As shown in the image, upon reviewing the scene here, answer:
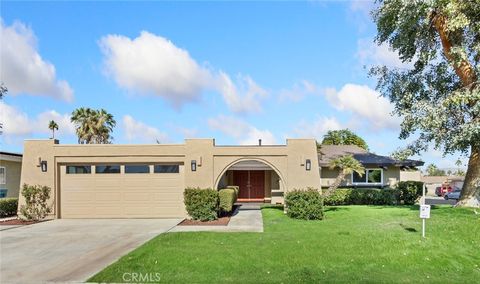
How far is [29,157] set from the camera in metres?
17.9

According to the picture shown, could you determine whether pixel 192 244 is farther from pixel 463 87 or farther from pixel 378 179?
pixel 378 179

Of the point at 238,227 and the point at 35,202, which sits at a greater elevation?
the point at 35,202

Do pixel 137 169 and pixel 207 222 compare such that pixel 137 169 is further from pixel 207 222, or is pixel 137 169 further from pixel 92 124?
pixel 92 124

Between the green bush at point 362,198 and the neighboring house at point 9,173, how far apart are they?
17519 millimetres

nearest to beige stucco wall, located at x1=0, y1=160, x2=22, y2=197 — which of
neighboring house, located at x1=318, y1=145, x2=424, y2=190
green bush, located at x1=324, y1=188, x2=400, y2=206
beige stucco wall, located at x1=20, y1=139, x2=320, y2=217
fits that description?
beige stucco wall, located at x1=20, y1=139, x2=320, y2=217

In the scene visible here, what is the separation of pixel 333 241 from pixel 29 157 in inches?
536

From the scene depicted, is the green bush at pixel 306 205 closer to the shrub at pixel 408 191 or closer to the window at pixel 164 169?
the window at pixel 164 169

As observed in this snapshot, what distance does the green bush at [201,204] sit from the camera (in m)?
15.9

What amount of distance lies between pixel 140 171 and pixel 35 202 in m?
4.49

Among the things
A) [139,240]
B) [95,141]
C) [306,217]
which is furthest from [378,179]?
[95,141]

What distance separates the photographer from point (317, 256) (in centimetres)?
917

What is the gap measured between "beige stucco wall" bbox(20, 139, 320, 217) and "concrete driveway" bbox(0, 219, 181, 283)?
7.39 feet

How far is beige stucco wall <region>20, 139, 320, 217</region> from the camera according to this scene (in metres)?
17.8

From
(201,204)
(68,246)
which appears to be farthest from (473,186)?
(68,246)
